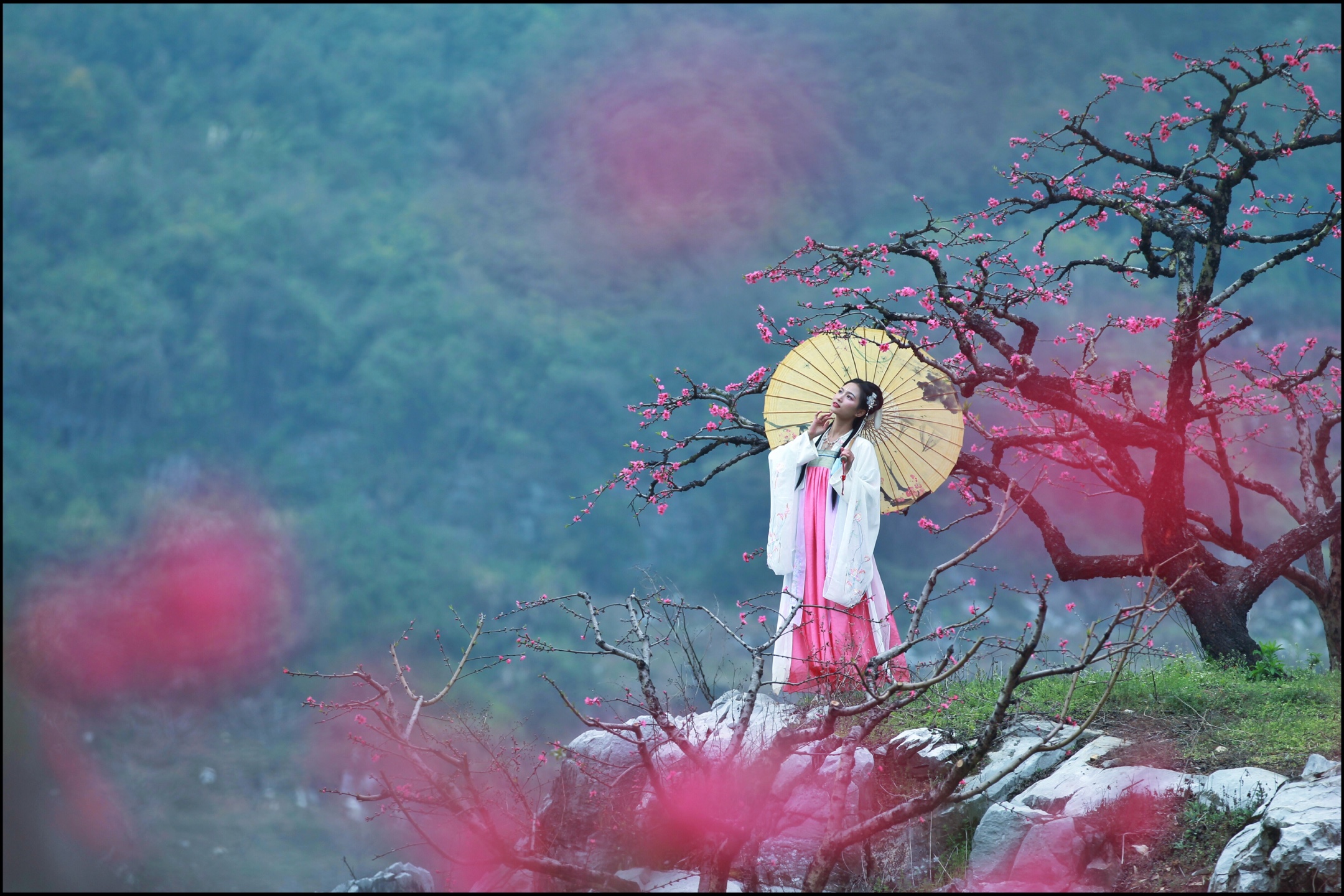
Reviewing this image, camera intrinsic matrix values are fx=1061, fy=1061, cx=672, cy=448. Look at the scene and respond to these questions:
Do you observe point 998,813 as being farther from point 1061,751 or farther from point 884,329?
point 884,329

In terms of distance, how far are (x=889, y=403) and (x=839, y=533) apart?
2.36 feet

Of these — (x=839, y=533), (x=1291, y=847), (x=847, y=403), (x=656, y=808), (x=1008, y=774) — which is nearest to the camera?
(x=1291, y=847)

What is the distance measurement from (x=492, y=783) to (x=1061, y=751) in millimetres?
2218

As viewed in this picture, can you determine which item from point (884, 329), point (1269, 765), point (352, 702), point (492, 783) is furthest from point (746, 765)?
point (884, 329)

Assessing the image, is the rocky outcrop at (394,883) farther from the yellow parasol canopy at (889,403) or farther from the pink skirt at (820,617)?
the yellow parasol canopy at (889,403)

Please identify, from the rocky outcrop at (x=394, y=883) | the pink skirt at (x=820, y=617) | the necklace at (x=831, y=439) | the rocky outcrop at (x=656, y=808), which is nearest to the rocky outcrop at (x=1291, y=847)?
the rocky outcrop at (x=656, y=808)

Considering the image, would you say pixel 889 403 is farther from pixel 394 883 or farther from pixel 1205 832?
pixel 394 883

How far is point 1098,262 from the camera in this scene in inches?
220

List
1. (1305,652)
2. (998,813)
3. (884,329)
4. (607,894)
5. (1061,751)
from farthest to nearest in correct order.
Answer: (1305,652) → (884,329) → (1061,751) → (998,813) → (607,894)

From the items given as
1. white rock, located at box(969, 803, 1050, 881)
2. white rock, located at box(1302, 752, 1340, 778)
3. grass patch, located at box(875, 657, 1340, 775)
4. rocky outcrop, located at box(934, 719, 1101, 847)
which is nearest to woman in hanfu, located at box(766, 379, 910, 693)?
grass patch, located at box(875, 657, 1340, 775)

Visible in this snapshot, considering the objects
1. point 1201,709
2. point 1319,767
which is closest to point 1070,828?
point 1319,767

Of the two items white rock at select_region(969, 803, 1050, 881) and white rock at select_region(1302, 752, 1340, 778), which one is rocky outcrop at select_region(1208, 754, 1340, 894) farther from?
white rock at select_region(969, 803, 1050, 881)

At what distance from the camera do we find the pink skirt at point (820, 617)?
16.2ft

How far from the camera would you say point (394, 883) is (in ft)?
12.0
